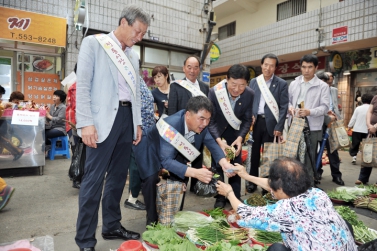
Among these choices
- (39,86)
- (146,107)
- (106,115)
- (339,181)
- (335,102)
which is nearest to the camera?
(106,115)

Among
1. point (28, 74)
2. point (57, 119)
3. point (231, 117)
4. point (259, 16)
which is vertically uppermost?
point (259, 16)

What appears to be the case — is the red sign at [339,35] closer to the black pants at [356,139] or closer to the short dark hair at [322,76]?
the black pants at [356,139]

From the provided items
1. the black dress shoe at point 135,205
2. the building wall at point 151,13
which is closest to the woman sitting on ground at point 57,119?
the building wall at point 151,13

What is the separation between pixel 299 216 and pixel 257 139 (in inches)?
110

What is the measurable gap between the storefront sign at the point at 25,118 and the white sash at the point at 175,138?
3.37 m

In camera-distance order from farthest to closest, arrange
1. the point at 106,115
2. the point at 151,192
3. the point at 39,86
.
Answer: the point at 39,86
the point at 151,192
the point at 106,115

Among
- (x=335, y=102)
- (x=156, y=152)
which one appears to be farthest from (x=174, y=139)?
(x=335, y=102)

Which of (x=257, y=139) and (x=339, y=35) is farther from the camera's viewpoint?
(x=339, y=35)

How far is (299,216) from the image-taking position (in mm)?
1732

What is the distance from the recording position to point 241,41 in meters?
14.7

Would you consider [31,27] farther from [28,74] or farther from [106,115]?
[106,115]

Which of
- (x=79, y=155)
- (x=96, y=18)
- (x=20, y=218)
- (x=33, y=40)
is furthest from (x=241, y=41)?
(x=20, y=218)

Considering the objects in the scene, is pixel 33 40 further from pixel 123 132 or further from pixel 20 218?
pixel 123 132

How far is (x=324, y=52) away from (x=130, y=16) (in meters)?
11.5
